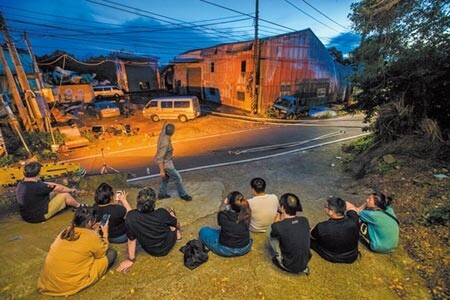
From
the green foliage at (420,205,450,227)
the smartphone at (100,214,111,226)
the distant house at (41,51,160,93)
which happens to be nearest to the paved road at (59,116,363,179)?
the smartphone at (100,214,111,226)

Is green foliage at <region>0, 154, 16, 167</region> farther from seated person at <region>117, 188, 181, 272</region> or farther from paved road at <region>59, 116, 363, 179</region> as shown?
seated person at <region>117, 188, 181, 272</region>

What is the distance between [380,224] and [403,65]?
246 inches

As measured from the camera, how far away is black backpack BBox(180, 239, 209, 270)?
11.6 feet

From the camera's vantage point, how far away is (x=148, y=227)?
3432 millimetres

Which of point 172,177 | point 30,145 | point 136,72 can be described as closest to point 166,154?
point 172,177

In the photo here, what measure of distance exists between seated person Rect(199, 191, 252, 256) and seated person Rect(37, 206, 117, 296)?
1609 mm

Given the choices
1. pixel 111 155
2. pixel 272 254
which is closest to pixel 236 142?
pixel 111 155

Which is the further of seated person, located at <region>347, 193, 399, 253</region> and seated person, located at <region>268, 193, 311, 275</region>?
seated person, located at <region>347, 193, 399, 253</region>

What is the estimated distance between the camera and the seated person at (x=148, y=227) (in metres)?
3.37

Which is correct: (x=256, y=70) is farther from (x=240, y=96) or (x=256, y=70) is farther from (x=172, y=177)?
(x=172, y=177)

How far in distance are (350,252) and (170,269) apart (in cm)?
262

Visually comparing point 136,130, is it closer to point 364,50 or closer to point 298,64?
point 364,50

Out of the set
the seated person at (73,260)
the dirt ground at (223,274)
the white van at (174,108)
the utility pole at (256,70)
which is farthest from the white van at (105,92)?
the seated person at (73,260)

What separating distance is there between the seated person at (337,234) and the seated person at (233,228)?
3.39 feet
